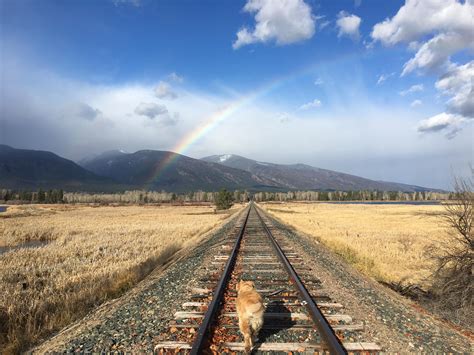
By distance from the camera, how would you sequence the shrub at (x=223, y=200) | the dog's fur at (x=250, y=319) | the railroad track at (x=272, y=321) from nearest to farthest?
the dog's fur at (x=250, y=319) → the railroad track at (x=272, y=321) → the shrub at (x=223, y=200)

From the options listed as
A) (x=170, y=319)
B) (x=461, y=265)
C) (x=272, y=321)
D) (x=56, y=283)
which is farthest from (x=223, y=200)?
(x=272, y=321)

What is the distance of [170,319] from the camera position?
580cm

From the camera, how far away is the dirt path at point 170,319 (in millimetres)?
4961

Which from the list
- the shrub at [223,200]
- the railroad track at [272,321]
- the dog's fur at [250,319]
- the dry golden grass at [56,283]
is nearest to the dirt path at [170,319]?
the railroad track at [272,321]

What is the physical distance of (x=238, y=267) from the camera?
9.93m

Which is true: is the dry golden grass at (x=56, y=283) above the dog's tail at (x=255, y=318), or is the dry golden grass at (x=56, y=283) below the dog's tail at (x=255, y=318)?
below

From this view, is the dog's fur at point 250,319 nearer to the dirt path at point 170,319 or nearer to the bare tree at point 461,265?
the dirt path at point 170,319

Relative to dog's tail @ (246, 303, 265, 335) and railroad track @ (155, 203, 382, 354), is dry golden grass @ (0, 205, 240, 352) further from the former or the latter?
dog's tail @ (246, 303, 265, 335)

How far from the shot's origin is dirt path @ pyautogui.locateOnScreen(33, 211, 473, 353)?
4.96 metres

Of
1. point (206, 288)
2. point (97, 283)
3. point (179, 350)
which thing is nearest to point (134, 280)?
point (97, 283)

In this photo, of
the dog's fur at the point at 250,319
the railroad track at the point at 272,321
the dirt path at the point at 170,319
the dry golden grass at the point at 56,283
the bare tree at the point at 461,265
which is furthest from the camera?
the bare tree at the point at 461,265

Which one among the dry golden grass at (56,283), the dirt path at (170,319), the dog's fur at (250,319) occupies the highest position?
the dog's fur at (250,319)

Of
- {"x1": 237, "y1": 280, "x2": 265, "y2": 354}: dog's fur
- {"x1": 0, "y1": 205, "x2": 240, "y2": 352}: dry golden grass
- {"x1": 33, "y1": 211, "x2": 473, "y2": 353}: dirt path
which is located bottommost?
{"x1": 0, "y1": 205, "x2": 240, "y2": 352}: dry golden grass

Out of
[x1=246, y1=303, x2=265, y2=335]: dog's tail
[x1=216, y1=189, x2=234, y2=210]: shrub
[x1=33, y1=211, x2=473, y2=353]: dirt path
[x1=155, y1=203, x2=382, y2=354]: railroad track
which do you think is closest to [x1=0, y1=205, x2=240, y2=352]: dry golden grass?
[x1=33, y1=211, x2=473, y2=353]: dirt path
